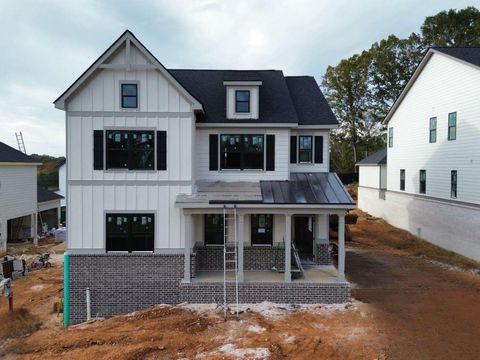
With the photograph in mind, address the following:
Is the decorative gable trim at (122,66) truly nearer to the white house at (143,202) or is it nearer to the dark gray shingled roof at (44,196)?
the white house at (143,202)

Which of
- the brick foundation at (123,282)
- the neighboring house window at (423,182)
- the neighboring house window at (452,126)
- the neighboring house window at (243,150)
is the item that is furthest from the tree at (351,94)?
the brick foundation at (123,282)

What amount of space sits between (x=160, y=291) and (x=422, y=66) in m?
21.7

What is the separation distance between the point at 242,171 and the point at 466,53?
50.2 feet

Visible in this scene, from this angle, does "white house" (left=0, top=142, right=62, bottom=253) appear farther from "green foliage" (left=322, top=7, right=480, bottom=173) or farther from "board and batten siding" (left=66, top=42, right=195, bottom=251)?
"green foliage" (left=322, top=7, right=480, bottom=173)

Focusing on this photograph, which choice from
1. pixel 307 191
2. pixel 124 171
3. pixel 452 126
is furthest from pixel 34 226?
pixel 452 126

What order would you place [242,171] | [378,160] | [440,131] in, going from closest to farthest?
[242,171] → [440,131] → [378,160]

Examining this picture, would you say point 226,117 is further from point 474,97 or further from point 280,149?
point 474,97

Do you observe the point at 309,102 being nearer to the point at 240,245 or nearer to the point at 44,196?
the point at 240,245

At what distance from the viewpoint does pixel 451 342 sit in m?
9.66

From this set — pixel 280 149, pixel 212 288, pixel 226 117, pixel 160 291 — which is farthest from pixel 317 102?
pixel 160 291

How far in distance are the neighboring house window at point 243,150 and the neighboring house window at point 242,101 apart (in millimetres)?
1149

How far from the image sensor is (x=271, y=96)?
16.2 m

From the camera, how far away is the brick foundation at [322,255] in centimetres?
1525

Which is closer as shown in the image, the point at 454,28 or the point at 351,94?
the point at 454,28
